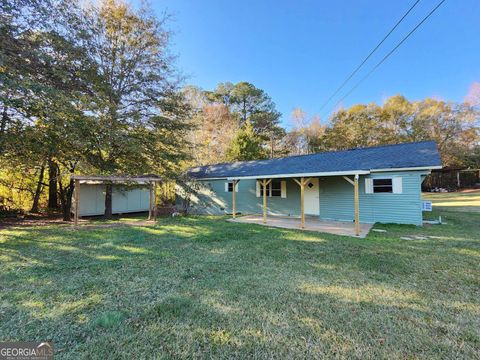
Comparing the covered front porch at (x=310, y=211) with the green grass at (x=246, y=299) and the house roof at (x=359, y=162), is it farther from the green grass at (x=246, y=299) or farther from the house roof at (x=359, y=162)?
the green grass at (x=246, y=299)

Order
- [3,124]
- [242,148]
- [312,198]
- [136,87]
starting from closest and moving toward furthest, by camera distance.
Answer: [3,124] → [136,87] → [312,198] → [242,148]

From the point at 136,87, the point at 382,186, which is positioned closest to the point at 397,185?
the point at 382,186

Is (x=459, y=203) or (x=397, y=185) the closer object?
(x=397, y=185)

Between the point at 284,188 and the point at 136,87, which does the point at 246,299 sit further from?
the point at 136,87

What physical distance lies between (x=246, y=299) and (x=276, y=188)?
9.26 meters

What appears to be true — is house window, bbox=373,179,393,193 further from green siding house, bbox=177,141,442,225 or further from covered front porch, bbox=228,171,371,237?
covered front porch, bbox=228,171,371,237

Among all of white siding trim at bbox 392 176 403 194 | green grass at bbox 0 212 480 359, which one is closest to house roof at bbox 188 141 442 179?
white siding trim at bbox 392 176 403 194

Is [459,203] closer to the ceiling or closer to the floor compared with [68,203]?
closer to the floor

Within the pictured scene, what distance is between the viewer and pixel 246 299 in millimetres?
3146

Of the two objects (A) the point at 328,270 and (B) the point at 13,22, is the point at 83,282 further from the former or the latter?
(B) the point at 13,22

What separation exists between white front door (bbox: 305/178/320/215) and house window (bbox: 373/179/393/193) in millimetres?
2345

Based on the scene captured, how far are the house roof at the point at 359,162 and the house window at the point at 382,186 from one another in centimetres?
57

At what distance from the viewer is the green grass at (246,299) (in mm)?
2250

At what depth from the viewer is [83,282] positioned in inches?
146
